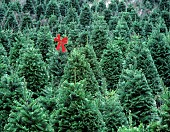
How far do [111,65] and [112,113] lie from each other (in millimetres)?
13235

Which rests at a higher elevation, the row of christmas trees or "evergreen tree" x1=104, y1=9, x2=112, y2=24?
"evergreen tree" x1=104, y1=9, x2=112, y2=24

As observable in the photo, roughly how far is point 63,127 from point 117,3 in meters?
65.8

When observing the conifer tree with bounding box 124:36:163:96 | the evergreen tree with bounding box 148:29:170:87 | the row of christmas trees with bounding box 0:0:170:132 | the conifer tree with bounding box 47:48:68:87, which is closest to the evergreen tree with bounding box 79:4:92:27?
the row of christmas trees with bounding box 0:0:170:132

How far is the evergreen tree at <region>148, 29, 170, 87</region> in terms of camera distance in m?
31.0

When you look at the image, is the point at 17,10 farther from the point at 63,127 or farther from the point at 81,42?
the point at 63,127

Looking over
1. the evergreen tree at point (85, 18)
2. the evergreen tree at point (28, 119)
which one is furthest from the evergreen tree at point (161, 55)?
the evergreen tree at point (85, 18)

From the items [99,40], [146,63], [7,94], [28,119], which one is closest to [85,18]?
[99,40]

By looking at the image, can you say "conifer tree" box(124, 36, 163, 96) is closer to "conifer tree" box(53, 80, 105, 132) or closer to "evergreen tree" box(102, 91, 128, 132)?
"evergreen tree" box(102, 91, 128, 132)

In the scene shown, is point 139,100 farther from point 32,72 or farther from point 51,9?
point 51,9

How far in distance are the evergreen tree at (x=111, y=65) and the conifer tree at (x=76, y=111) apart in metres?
14.5

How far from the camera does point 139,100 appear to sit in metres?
20.0

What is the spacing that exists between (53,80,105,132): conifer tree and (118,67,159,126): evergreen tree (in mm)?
4312

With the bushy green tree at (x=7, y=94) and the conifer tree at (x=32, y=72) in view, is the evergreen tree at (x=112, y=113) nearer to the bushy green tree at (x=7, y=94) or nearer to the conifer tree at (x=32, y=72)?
the bushy green tree at (x=7, y=94)

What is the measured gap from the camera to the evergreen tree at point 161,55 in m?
31.0
